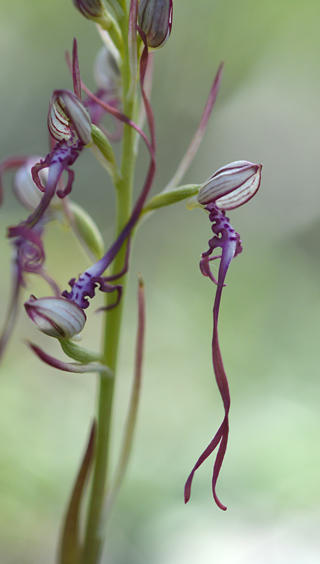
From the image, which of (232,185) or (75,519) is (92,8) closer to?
(232,185)

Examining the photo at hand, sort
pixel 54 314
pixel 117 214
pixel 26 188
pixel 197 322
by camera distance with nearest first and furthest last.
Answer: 1. pixel 54 314
2. pixel 117 214
3. pixel 26 188
4. pixel 197 322

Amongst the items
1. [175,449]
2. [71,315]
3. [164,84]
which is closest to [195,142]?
[71,315]

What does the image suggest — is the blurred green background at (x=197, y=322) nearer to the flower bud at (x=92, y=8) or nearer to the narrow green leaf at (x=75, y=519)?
the narrow green leaf at (x=75, y=519)

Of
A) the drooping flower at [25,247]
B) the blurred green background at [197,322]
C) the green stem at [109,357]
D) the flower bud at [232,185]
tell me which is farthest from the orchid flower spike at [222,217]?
the blurred green background at [197,322]

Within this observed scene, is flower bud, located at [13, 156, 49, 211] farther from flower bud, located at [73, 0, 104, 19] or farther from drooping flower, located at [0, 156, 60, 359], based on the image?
flower bud, located at [73, 0, 104, 19]

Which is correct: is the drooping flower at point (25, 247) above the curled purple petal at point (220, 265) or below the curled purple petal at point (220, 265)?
above

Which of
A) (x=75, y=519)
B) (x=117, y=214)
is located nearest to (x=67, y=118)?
(x=117, y=214)

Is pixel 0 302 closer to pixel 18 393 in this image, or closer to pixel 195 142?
pixel 18 393
